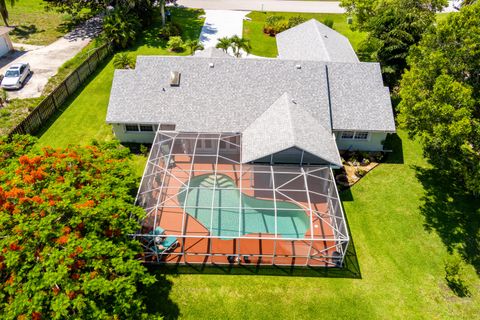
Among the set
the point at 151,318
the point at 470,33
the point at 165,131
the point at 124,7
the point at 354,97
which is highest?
the point at 470,33

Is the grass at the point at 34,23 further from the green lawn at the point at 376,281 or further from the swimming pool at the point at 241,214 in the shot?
the swimming pool at the point at 241,214

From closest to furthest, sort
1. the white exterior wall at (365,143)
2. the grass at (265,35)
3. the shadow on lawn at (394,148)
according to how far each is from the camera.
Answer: the white exterior wall at (365,143) < the shadow on lawn at (394,148) < the grass at (265,35)

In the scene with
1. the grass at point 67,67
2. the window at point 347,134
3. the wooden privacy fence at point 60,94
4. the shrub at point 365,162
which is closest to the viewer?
the shrub at point 365,162

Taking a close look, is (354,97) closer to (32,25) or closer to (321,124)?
(321,124)

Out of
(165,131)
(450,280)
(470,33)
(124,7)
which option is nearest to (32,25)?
(124,7)

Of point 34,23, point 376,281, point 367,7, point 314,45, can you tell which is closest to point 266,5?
point 314,45

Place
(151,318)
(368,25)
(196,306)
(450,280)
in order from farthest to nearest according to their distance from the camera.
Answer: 1. (368,25)
2. (450,280)
3. (196,306)
4. (151,318)

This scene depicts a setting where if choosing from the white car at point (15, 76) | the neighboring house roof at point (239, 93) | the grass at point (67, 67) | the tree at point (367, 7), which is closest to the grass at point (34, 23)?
the grass at point (67, 67)
